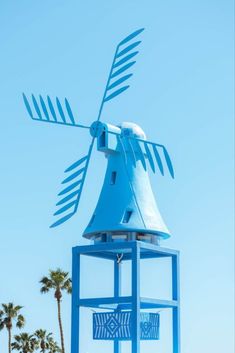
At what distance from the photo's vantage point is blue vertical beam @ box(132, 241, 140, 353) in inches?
1129

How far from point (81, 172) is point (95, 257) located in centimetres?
266

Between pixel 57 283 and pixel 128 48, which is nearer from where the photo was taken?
pixel 128 48

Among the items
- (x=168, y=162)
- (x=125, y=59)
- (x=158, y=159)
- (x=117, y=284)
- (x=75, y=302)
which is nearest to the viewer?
(x=168, y=162)

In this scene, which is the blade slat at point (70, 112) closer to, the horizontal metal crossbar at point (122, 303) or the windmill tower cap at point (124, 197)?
the windmill tower cap at point (124, 197)

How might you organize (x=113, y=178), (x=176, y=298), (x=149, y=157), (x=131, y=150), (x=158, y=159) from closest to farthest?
(x=158, y=159)
(x=149, y=157)
(x=131, y=150)
(x=176, y=298)
(x=113, y=178)

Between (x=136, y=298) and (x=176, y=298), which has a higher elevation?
(x=176, y=298)

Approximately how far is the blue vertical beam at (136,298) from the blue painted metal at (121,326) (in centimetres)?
20

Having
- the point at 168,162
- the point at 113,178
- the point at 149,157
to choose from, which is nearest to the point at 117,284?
the point at 113,178

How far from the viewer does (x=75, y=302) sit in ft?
98.8

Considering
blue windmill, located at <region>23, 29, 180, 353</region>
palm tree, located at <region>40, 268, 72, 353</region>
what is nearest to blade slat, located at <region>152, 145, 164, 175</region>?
blue windmill, located at <region>23, 29, 180, 353</region>

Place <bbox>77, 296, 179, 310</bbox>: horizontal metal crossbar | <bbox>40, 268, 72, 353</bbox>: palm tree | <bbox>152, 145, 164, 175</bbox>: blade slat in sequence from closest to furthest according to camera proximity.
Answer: <bbox>152, 145, 164, 175</bbox>: blade slat, <bbox>77, 296, 179, 310</bbox>: horizontal metal crossbar, <bbox>40, 268, 72, 353</bbox>: palm tree

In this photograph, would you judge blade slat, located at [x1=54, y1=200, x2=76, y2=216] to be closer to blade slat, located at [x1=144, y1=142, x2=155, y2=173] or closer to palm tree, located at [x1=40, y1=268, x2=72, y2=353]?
blade slat, located at [x1=144, y1=142, x2=155, y2=173]

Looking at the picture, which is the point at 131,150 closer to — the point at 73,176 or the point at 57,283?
the point at 73,176

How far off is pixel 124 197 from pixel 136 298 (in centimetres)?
308
